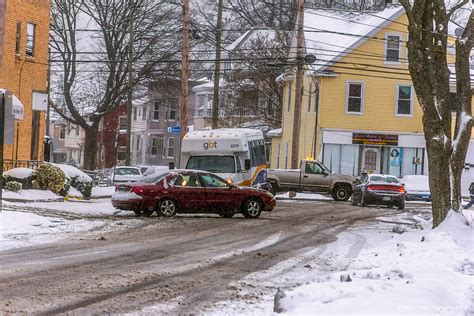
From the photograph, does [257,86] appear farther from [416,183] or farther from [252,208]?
[252,208]

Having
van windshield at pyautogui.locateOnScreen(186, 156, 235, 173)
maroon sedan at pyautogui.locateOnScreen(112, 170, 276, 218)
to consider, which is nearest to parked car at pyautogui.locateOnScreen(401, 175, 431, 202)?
van windshield at pyautogui.locateOnScreen(186, 156, 235, 173)

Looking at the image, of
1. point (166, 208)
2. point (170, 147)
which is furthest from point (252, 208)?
point (170, 147)

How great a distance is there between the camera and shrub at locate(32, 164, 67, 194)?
27359mm

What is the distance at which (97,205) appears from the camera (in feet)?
87.0

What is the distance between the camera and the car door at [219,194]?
24234 millimetres

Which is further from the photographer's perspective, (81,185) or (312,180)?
(312,180)

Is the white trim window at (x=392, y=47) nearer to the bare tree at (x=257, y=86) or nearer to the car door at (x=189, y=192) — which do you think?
the bare tree at (x=257, y=86)

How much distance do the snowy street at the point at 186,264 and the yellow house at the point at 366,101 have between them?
23.1 metres

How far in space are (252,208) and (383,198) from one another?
36.1 ft

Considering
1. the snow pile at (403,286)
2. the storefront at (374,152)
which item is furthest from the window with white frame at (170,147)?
the snow pile at (403,286)

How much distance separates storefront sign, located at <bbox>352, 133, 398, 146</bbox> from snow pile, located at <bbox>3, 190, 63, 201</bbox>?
79.8 ft

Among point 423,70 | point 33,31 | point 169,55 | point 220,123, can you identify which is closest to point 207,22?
point 220,123

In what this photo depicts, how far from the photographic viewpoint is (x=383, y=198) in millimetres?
34344

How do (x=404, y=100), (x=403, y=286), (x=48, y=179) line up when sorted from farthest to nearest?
(x=404, y=100) → (x=48, y=179) → (x=403, y=286)
